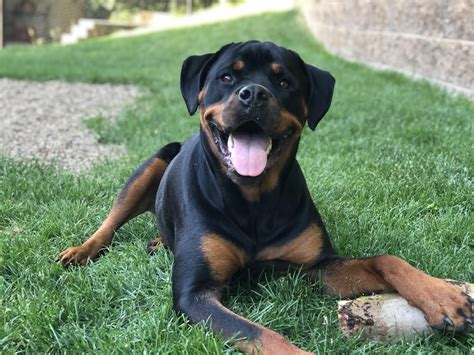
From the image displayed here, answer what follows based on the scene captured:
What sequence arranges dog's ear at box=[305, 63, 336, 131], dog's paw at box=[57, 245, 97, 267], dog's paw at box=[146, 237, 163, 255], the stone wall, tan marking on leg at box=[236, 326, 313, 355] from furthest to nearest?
the stone wall < dog's paw at box=[146, 237, 163, 255] < dog's paw at box=[57, 245, 97, 267] < dog's ear at box=[305, 63, 336, 131] < tan marking on leg at box=[236, 326, 313, 355]

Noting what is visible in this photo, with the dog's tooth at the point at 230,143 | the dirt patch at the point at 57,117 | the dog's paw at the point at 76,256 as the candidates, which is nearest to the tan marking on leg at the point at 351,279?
the dog's tooth at the point at 230,143

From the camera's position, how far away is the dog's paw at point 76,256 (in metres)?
3.36

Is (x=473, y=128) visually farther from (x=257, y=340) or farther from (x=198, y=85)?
(x=257, y=340)

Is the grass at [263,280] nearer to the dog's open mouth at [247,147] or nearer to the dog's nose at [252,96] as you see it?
the dog's open mouth at [247,147]

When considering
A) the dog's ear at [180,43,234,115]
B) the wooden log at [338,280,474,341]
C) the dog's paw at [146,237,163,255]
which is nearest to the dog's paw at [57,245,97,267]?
the dog's paw at [146,237,163,255]

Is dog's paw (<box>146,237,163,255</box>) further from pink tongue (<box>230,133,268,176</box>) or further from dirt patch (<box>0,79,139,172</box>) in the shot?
dirt patch (<box>0,79,139,172</box>)

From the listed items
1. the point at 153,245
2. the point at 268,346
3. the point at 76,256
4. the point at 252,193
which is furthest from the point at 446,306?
the point at 76,256

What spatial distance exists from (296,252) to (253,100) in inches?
30.9

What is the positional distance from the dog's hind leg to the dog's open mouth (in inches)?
42.6

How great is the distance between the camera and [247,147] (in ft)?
9.59

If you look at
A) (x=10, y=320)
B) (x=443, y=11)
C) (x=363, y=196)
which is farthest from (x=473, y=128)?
(x=10, y=320)

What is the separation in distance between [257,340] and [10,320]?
3.59ft

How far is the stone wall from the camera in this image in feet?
25.5

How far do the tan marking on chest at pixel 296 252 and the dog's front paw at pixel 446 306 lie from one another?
628 millimetres
